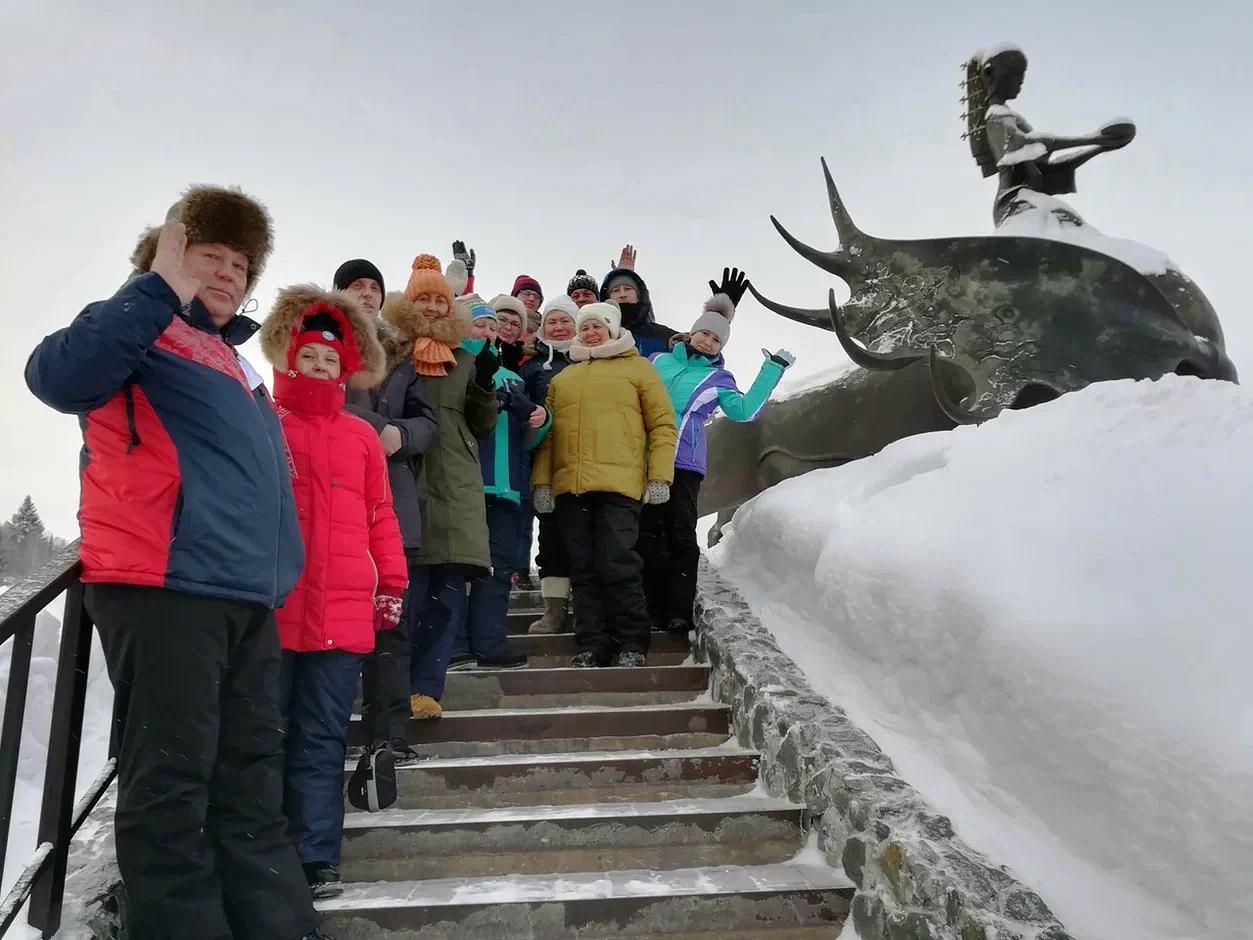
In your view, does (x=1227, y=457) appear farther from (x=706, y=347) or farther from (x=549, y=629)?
(x=549, y=629)

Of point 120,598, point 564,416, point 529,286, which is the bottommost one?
point 120,598

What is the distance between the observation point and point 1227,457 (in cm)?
285

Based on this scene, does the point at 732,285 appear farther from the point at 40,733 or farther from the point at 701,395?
the point at 40,733

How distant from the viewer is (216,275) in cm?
230

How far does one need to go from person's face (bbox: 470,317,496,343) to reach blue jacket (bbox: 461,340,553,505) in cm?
5

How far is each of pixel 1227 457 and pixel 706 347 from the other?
2949 mm

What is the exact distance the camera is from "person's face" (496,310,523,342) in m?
4.84

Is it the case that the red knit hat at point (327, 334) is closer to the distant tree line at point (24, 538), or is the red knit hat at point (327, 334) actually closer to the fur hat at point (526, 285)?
the fur hat at point (526, 285)

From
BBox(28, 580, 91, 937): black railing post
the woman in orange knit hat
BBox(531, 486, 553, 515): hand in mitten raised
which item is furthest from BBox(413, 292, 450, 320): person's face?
BBox(28, 580, 91, 937): black railing post

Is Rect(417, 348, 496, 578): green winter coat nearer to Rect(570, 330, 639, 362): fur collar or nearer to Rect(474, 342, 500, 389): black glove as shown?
Rect(474, 342, 500, 389): black glove

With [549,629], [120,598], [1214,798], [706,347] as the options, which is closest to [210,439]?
[120,598]

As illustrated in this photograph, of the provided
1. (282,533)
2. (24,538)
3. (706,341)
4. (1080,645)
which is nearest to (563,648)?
(706,341)

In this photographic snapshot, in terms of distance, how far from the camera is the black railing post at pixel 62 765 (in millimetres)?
2166

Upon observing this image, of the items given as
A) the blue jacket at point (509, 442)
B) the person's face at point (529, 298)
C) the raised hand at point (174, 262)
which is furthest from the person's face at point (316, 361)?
the person's face at point (529, 298)
